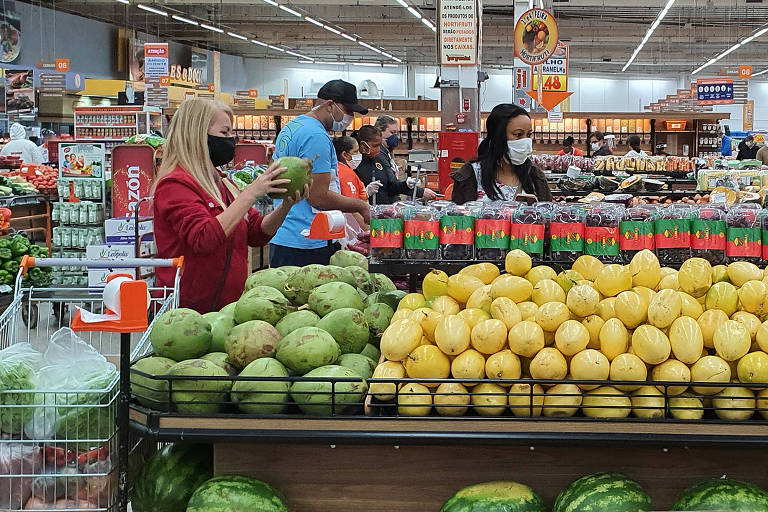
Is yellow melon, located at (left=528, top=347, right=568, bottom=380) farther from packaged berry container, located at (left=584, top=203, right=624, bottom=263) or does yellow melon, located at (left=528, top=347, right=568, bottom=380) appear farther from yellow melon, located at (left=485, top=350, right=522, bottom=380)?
packaged berry container, located at (left=584, top=203, right=624, bottom=263)

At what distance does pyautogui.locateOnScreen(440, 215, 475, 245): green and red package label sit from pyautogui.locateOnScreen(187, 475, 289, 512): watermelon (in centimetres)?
120

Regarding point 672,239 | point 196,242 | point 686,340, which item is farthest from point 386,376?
point 672,239

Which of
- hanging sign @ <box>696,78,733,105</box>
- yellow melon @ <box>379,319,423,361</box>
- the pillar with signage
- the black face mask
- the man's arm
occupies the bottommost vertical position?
yellow melon @ <box>379,319,423,361</box>

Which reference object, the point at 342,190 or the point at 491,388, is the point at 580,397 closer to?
the point at 491,388

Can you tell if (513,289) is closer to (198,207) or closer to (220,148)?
(198,207)

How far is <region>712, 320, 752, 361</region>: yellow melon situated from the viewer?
7.02ft

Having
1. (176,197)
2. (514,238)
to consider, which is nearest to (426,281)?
(514,238)

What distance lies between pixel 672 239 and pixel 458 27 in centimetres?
861

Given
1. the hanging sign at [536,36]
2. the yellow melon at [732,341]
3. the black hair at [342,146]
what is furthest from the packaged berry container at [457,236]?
the hanging sign at [536,36]

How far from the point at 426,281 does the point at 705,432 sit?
2.97 ft

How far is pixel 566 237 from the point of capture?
10.1ft

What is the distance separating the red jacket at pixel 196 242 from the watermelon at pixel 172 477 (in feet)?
3.01

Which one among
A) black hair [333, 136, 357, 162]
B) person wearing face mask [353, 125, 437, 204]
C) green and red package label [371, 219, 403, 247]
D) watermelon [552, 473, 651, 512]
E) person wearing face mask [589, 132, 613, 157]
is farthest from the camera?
person wearing face mask [589, 132, 613, 157]

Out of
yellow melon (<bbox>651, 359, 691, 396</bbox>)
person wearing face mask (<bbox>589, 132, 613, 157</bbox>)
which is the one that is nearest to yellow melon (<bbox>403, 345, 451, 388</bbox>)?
yellow melon (<bbox>651, 359, 691, 396</bbox>)
